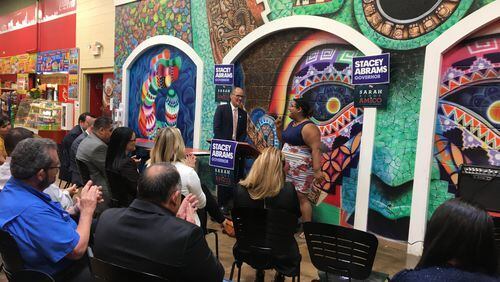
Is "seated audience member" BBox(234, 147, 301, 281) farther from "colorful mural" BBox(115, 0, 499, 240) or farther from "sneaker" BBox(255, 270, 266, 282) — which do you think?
"colorful mural" BBox(115, 0, 499, 240)

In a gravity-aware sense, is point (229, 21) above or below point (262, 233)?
above

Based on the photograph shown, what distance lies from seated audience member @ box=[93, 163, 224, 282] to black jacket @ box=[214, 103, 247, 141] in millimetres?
3395

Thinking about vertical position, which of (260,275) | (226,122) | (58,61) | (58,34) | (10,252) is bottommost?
(260,275)

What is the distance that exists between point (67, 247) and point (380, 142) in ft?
10.6

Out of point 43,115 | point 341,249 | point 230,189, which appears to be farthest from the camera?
point 43,115

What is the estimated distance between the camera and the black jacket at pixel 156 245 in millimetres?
1659

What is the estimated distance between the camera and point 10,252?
1863mm

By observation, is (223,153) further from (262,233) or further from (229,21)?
(262,233)

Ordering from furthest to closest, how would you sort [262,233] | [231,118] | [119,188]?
[231,118] < [119,188] < [262,233]

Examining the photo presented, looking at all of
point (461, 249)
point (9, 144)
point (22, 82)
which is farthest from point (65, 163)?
point (22, 82)

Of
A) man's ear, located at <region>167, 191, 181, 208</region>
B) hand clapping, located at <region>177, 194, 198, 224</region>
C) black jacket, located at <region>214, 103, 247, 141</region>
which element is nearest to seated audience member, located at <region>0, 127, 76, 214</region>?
hand clapping, located at <region>177, 194, 198, 224</region>

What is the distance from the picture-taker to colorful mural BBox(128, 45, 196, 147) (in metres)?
6.43

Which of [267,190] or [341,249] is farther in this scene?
[267,190]

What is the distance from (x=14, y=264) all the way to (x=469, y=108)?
3631mm
